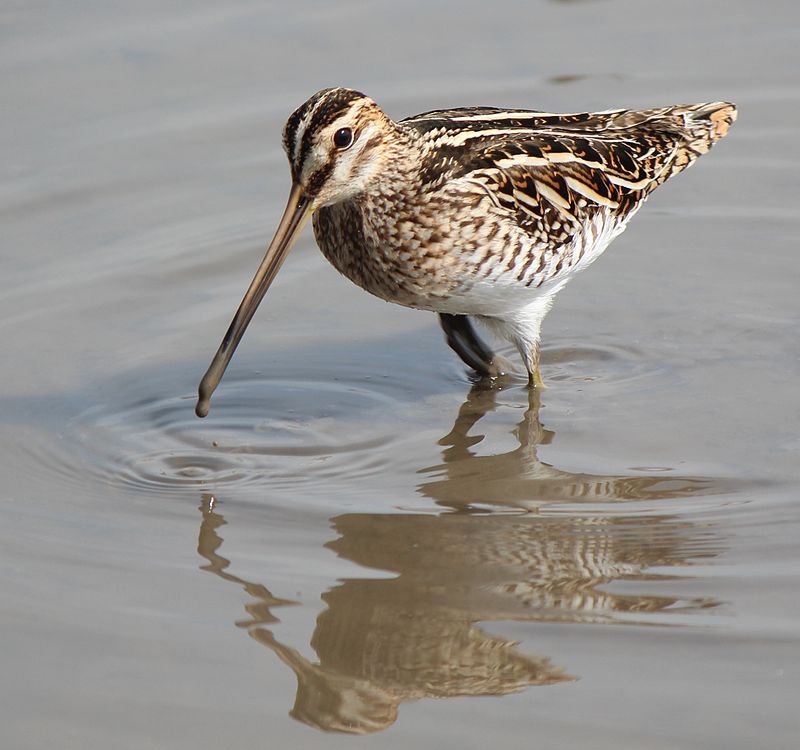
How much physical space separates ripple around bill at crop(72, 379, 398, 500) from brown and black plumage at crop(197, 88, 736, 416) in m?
0.37

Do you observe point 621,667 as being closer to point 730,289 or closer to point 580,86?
point 730,289

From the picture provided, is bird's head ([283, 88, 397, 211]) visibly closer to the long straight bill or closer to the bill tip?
the long straight bill

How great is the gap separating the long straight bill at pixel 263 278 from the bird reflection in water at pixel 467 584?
496 mm

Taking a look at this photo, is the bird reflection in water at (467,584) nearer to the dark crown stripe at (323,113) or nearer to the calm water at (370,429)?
the calm water at (370,429)

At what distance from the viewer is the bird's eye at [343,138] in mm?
6445

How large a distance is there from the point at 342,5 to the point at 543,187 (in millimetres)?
4365

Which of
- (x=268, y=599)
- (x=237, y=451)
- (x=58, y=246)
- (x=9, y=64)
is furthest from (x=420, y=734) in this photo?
(x=9, y=64)

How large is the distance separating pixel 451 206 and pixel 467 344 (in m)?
1.09

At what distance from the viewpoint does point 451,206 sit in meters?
6.80

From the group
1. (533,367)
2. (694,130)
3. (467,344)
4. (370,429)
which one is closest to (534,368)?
(533,367)

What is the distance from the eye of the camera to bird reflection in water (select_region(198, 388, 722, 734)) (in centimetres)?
510

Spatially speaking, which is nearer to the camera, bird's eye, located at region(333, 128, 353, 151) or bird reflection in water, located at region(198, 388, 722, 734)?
bird reflection in water, located at region(198, 388, 722, 734)

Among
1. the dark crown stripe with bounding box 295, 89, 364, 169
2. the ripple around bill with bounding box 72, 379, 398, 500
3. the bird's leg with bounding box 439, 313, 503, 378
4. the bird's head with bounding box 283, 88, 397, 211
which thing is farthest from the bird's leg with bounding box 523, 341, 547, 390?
the dark crown stripe with bounding box 295, 89, 364, 169

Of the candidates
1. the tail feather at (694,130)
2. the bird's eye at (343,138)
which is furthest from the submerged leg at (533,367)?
the bird's eye at (343,138)
